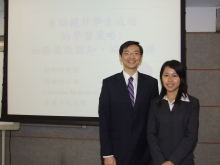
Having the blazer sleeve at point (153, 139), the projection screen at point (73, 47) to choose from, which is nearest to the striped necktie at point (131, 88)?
the blazer sleeve at point (153, 139)

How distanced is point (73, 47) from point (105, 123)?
1.12 meters

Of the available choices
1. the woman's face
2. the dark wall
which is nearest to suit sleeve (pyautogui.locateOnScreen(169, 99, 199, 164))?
the woman's face

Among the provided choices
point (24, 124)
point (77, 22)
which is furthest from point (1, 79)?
point (77, 22)

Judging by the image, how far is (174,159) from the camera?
5.02 ft

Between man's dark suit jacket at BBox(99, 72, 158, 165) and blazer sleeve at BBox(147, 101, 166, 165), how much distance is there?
0.11 metres

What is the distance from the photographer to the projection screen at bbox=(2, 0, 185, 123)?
7.94 ft

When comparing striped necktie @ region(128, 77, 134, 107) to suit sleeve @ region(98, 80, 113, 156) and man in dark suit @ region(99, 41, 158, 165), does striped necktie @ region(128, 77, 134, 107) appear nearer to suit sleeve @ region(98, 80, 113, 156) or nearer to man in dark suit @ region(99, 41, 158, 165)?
man in dark suit @ region(99, 41, 158, 165)

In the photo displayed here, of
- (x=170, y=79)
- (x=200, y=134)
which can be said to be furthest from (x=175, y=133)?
(x=200, y=134)

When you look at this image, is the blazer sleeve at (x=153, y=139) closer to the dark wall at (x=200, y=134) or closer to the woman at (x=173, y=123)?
the woman at (x=173, y=123)

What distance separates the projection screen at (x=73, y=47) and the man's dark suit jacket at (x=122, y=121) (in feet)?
2.33

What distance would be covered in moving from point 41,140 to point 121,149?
56.0 inches

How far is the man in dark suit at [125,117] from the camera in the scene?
1755 mm

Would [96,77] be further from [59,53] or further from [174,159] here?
[174,159]

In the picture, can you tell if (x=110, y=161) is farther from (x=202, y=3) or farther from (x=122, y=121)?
(x=202, y=3)
